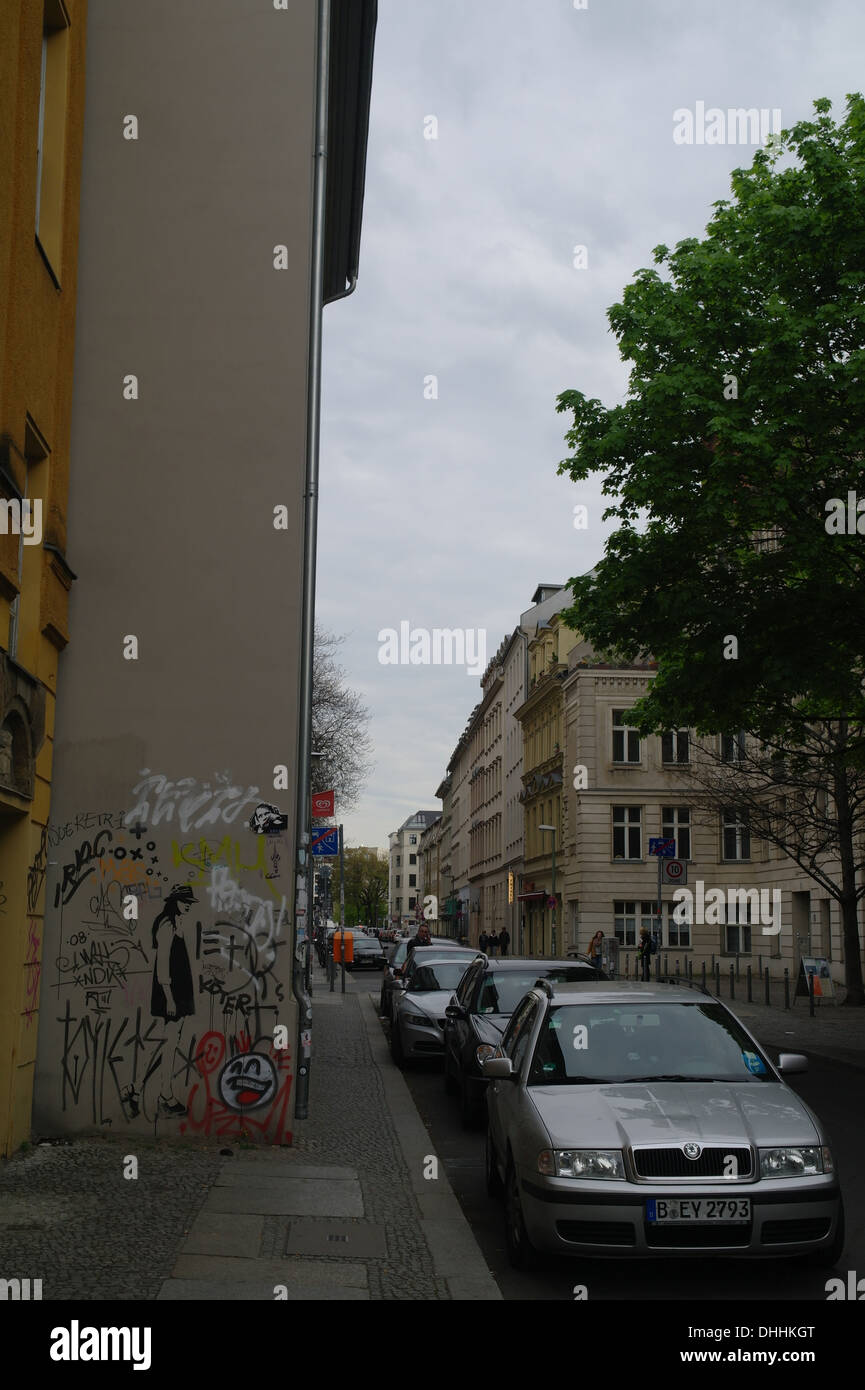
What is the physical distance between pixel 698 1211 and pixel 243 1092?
5.09 meters

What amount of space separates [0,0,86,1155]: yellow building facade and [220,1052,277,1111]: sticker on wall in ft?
4.92

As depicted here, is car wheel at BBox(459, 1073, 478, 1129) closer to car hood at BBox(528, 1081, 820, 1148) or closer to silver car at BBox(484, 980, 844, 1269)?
silver car at BBox(484, 980, 844, 1269)

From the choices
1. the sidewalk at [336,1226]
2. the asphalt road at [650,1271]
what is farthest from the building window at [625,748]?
the asphalt road at [650,1271]

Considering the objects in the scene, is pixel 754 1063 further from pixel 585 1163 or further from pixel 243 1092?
pixel 243 1092

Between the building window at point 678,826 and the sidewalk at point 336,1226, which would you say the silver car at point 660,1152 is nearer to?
the sidewalk at point 336,1226

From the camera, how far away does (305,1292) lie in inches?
250

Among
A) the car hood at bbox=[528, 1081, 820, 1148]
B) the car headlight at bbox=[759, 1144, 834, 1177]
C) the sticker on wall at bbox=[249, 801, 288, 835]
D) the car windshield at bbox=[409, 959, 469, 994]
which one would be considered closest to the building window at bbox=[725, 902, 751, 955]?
the car windshield at bbox=[409, 959, 469, 994]

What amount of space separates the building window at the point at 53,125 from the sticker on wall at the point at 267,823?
15.0ft

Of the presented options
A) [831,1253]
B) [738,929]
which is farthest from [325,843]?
[738,929]

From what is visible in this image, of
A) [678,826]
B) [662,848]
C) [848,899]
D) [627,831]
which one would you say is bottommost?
[848,899]

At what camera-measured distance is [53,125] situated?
1098 centimetres

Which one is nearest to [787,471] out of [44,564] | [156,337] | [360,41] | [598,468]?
[598,468]

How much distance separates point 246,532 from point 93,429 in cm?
157

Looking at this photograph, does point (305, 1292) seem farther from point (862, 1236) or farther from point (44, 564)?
point (44, 564)
